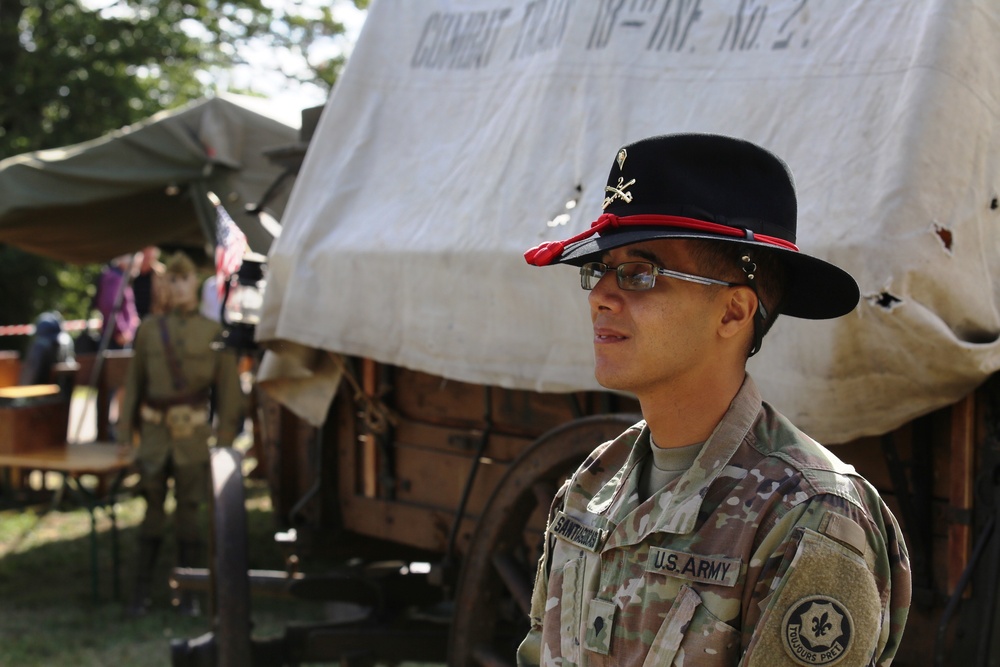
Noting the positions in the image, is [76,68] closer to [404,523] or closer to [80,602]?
[80,602]

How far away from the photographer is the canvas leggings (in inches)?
253

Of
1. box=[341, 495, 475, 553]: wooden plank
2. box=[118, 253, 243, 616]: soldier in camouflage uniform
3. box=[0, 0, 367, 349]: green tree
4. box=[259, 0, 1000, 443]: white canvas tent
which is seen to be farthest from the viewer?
box=[0, 0, 367, 349]: green tree

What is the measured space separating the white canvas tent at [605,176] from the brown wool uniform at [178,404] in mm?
2449

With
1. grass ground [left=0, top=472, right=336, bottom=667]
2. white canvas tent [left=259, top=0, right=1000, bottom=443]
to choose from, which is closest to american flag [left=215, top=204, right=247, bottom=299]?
white canvas tent [left=259, top=0, right=1000, bottom=443]

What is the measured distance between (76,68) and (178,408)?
9.89 m

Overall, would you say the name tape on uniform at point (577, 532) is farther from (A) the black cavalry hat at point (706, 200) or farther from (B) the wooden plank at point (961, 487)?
(B) the wooden plank at point (961, 487)

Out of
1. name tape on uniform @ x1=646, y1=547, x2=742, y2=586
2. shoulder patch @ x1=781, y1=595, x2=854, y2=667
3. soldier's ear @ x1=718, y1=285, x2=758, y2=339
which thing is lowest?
shoulder patch @ x1=781, y1=595, x2=854, y2=667

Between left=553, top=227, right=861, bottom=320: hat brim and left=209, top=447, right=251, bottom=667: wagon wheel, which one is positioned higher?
left=553, top=227, right=861, bottom=320: hat brim

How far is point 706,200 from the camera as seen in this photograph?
156 cm

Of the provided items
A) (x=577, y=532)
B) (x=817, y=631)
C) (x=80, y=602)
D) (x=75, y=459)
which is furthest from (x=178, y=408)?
(x=817, y=631)

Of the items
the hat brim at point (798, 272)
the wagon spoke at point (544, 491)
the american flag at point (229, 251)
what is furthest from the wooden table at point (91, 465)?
the hat brim at point (798, 272)

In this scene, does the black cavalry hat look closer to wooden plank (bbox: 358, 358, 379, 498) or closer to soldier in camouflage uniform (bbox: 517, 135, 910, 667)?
soldier in camouflage uniform (bbox: 517, 135, 910, 667)

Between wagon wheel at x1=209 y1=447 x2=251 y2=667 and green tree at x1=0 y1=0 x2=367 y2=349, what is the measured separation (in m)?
11.0

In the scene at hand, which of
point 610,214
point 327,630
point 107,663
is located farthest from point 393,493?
point 610,214
